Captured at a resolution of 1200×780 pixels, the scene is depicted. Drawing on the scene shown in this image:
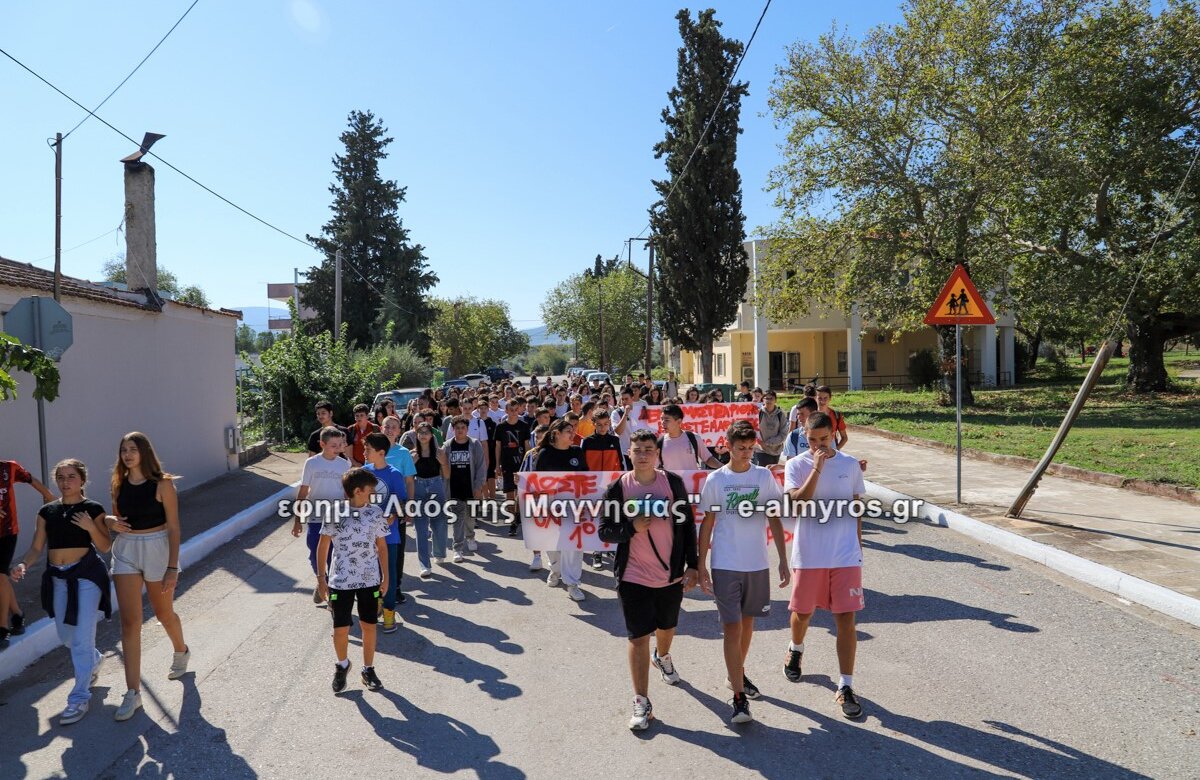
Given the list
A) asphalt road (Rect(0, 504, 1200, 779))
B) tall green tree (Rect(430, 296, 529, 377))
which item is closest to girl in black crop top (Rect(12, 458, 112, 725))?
asphalt road (Rect(0, 504, 1200, 779))

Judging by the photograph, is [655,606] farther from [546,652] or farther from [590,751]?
[546,652]

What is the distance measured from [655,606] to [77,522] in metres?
3.72

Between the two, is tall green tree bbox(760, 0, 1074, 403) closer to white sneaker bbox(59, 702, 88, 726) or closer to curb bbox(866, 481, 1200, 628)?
curb bbox(866, 481, 1200, 628)

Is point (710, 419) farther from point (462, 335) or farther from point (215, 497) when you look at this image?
point (462, 335)

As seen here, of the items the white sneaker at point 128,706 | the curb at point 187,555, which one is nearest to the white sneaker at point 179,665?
the white sneaker at point 128,706

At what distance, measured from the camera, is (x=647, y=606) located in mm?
4680

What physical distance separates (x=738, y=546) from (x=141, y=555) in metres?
3.94

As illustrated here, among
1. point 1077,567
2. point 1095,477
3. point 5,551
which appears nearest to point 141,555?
point 5,551

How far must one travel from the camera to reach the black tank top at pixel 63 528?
16.9ft

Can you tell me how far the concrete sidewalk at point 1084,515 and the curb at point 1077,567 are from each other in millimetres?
229

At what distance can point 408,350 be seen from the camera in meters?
36.8

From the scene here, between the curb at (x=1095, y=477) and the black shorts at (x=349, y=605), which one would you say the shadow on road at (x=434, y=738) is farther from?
the curb at (x=1095, y=477)

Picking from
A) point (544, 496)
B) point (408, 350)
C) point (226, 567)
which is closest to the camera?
point (544, 496)

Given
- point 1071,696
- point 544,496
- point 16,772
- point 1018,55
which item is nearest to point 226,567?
point 544,496
